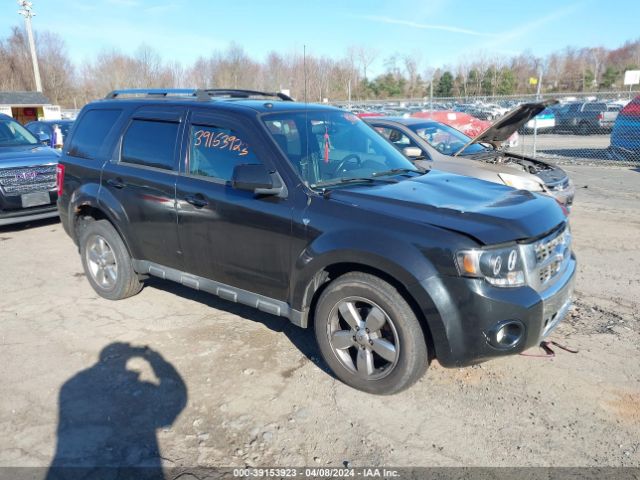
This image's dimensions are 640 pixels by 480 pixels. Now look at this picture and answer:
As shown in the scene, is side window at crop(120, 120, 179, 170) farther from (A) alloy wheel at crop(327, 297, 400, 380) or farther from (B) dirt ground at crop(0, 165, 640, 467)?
(A) alloy wheel at crop(327, 297, 400, 380)

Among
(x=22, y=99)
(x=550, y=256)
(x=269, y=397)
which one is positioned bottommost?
(x=269, y=397)

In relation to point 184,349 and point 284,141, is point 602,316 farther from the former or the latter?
point 184,349

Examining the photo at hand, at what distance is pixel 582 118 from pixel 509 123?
2243 cm

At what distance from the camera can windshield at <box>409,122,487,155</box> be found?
8.19 meters

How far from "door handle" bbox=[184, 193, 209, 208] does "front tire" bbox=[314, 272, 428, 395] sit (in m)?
1.27

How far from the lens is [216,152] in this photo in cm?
404

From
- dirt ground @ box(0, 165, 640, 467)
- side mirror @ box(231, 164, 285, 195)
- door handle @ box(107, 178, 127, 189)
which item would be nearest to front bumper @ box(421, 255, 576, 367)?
dirt ground @ box(0, 165, 640, 467)

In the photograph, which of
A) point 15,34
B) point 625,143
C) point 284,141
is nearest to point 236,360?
point 284,141

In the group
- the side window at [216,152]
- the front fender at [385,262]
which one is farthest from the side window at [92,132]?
the front fender at [385,262]

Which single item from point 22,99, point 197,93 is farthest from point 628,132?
point 22,99

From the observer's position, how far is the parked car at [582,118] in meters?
25.5

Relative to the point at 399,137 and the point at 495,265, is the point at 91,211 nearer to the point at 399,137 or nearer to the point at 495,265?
the point at 495,265

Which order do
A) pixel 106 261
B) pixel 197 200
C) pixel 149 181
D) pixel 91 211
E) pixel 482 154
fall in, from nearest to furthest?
pixel 197 200
pixel 149 181
pixel 106 261
pixel 91 211
pixel 482 154

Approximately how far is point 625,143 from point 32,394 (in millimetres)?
17053
